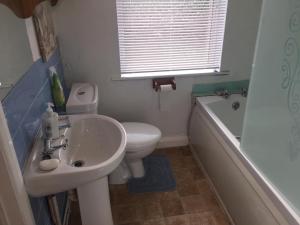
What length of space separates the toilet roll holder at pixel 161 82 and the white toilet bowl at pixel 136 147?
1.22 feet

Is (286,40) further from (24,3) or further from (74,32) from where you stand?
(74,32)

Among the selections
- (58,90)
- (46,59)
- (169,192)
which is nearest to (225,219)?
(169,192)

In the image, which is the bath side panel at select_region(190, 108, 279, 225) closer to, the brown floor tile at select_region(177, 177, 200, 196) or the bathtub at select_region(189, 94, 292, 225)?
the bathtub at select_region(189, 94, 292, 225)

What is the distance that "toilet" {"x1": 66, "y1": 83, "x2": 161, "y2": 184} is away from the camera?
1729 mm

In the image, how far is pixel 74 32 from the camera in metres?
1.98

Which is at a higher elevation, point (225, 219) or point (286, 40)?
point (286, 40)

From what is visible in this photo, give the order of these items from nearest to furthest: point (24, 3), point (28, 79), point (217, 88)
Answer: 1. point (24, 3)
2. point (28, 79)
3. point (217, 88)

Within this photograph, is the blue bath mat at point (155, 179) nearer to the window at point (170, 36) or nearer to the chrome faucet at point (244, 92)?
the window at point (170, 36)

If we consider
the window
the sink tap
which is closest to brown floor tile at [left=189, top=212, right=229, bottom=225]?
the sink tap

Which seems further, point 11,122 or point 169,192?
point 169,192

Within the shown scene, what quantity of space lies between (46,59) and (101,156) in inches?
27.4

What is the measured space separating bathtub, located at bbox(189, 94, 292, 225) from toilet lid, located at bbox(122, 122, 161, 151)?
0.46 meters

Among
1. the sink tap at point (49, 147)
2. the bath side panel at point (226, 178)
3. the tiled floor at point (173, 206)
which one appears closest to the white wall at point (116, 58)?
the bath side panel at point (226, 178)

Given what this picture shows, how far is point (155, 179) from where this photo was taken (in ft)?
7.04
